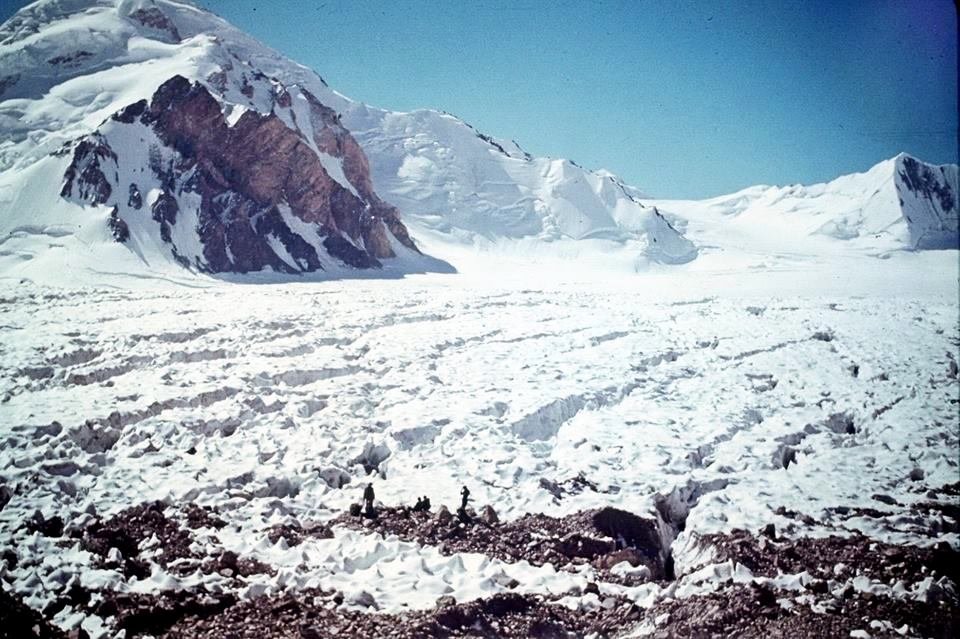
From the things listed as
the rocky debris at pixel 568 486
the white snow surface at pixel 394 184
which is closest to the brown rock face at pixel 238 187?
the white snow surface at pixel 394 184

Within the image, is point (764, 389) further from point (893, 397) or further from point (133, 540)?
point (133, 540)

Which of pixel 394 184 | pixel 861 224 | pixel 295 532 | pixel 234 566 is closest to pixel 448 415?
pixel 295 532

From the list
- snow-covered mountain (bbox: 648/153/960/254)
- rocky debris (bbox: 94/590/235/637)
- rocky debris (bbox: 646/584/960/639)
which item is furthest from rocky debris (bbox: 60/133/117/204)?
snow-covered mountain (bbox: 648/153/960/254)

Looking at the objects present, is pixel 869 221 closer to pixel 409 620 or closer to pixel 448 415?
pixel 448 415

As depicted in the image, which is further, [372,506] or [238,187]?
[238,187]

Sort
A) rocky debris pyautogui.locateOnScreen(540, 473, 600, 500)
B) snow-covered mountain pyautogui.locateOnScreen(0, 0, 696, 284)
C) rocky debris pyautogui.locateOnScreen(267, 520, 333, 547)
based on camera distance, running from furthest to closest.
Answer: snow-covered mountain pyautogui.locateOnScreen(0, 0, 696, 284), rocky debris pyautogui.locateOnScreen(540, 473, 600, 500), rocky debris pyautogui.locateOnScreen(267, 520, 333, 547)

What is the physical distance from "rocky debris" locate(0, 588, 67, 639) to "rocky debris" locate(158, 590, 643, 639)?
0.97 m

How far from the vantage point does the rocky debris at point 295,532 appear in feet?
23.2

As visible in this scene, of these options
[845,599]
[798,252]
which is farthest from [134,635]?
[798,252]

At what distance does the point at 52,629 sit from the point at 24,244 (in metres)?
45.0

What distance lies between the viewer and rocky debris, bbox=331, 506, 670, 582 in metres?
6.93

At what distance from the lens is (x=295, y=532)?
726 cm

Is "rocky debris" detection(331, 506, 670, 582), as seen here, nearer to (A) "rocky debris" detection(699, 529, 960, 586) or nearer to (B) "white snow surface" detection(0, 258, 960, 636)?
(B) "white snow surface" detection(0, 258, 960, 636)

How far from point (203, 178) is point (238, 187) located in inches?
143
